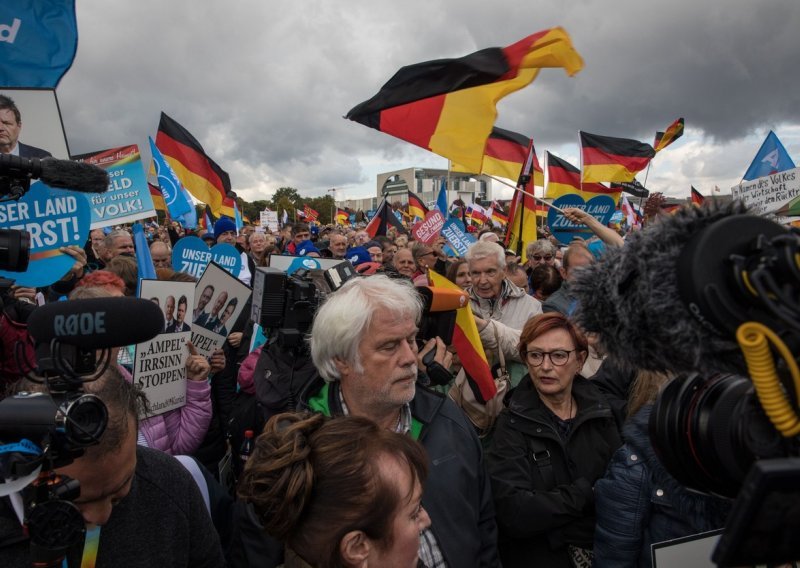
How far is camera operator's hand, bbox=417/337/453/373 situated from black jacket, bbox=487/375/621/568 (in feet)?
1.41

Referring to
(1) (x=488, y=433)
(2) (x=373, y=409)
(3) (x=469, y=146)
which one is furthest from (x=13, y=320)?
(3) (x=469, y=146)

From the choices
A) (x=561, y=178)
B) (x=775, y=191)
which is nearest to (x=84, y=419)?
(x=775, y=191)

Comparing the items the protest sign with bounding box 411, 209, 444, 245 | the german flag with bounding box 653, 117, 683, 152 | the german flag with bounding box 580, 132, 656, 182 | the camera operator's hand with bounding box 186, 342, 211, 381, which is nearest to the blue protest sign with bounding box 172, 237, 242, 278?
the camera operator's hand with bounding box 186, 342, 211, 381

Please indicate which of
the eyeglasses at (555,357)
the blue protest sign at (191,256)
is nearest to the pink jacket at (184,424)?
the eyeglasses at (555,357)

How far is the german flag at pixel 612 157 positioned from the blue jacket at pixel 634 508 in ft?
25.3

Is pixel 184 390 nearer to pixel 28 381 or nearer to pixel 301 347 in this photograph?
pixel 301 347

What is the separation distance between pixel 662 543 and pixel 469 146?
3.63 m

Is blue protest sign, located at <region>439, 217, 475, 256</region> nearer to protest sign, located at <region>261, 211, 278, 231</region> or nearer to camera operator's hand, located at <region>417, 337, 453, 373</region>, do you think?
camera operator's hand, located at <region>417, 337, 453, 373</region>

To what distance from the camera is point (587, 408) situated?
8.05 feet

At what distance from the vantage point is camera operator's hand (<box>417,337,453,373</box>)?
104 inches

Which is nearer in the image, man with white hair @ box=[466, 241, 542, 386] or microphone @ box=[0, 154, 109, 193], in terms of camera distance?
microphone @ box=[0, 154, 109, 193]

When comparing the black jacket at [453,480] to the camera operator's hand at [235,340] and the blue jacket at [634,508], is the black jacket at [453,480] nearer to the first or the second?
the blue jacket at [634,508]

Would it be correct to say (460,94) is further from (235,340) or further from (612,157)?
(612,157)

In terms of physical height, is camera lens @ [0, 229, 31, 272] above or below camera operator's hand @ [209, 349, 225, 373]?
above
